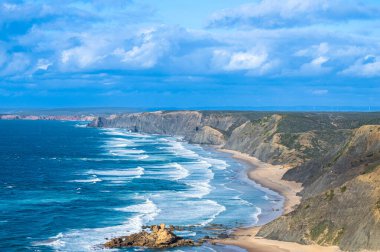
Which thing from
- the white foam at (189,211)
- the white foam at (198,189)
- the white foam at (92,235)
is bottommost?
the white foam at (92,235)

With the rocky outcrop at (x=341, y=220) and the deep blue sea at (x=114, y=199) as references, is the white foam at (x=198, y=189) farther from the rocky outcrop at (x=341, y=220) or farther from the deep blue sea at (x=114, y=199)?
the rocky outcrop at (x=341, y=220)

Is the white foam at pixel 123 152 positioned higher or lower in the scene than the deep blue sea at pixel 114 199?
higher

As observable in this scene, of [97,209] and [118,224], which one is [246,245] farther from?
[97,209]

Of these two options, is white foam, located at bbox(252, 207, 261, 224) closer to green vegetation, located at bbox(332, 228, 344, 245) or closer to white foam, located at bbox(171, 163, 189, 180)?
green vegetation, located at bbox(332, 228, 344, 245)

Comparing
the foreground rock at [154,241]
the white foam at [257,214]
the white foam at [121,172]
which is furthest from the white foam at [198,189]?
the foreground rock at [154,241]

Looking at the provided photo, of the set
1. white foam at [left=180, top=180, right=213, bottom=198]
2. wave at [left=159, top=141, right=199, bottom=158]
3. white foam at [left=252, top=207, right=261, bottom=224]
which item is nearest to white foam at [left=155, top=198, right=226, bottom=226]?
white foam at [left=252, top=207, right=261, bottom=224]

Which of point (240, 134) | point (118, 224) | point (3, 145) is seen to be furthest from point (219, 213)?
point (3, 145)
